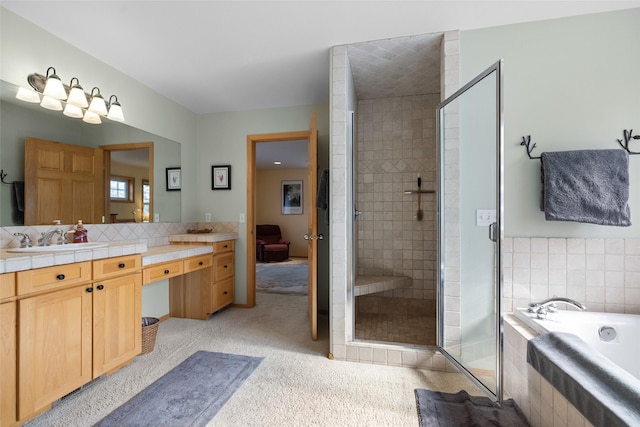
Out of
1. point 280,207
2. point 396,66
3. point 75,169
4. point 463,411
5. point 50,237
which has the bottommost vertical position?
point 463,411

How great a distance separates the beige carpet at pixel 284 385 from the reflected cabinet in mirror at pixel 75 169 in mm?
1207

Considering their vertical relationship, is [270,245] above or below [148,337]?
above

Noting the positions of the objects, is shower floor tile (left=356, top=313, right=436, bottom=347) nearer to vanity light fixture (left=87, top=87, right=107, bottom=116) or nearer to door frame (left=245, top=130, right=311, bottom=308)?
door frame (left=245, top=130, right=311, bottom=308)

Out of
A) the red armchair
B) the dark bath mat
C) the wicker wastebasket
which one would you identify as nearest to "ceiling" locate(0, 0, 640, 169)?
the wicker wastebasket

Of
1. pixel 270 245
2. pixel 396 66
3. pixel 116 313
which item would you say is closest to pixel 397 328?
pixel 116 313

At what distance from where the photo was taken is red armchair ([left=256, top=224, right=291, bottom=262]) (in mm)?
6914

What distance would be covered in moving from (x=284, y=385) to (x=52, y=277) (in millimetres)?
1481

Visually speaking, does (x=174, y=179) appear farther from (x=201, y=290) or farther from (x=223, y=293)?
(x=223, y=293)

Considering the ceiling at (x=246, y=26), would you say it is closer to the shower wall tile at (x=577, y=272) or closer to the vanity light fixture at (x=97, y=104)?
the vanity light fixture at (x=97, y=104)

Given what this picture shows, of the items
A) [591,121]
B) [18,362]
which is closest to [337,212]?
[591,121]

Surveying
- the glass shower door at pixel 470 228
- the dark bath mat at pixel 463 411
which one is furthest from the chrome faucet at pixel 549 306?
the dark bath mat at pixel 463 411

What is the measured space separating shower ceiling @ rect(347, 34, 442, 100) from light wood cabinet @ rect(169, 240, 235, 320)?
2.31 metres

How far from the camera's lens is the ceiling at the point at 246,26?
1783 millimetres

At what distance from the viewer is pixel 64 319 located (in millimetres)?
1588
